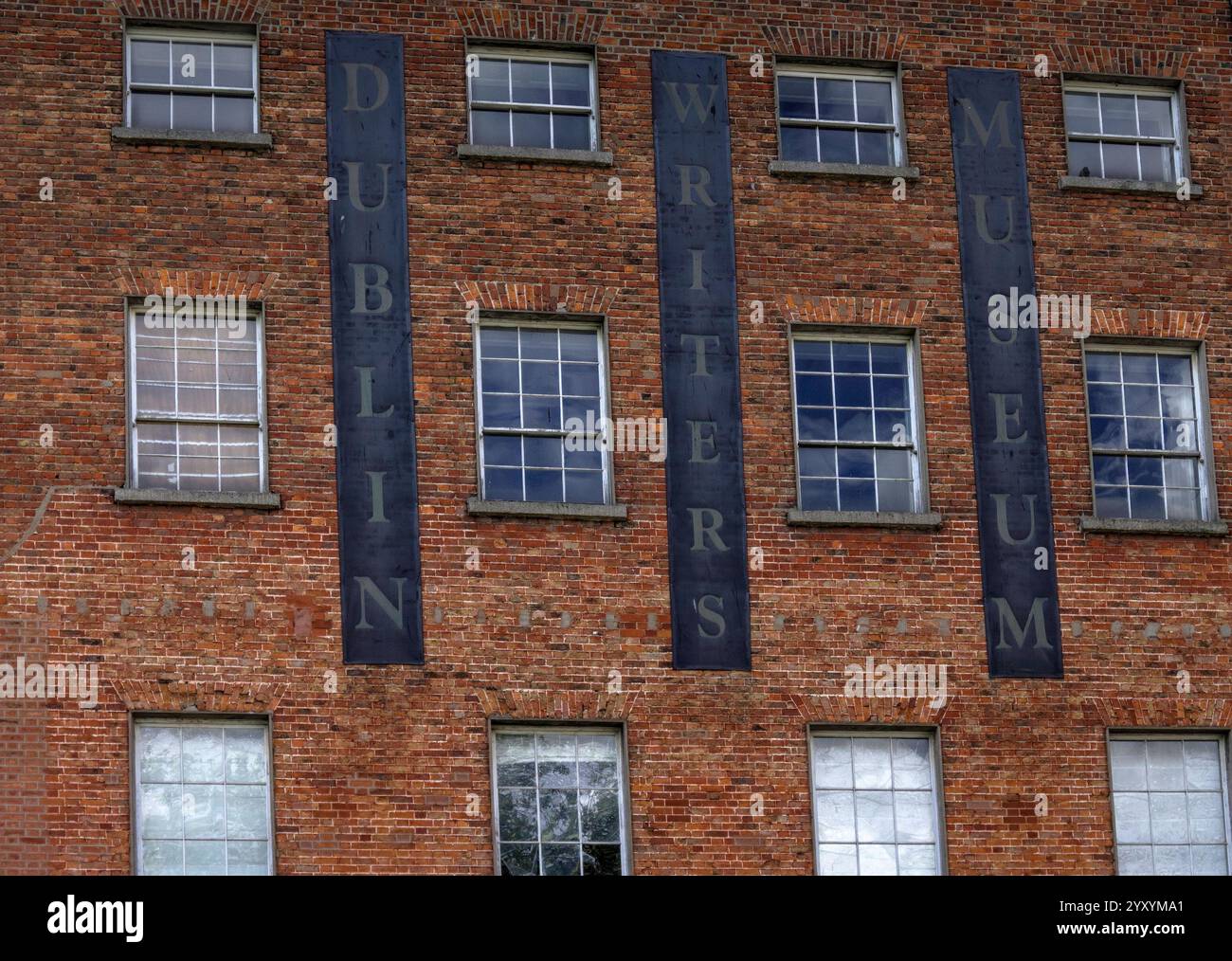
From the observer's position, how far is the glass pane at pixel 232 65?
25438 millimetres

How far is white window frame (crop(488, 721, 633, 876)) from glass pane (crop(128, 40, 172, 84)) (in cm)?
693

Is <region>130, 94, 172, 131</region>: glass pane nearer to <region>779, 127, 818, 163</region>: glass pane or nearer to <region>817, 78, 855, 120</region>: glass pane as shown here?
<region>779, 127, 818, 163</region>: glass pane

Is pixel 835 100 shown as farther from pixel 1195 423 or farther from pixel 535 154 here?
pixel 1195 423

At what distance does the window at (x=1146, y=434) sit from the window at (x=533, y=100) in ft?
17.9

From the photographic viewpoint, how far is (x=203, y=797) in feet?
76.5

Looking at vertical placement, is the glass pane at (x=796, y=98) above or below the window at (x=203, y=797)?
above

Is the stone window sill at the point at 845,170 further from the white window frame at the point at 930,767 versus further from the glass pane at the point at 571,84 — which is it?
the white window frame at the point at 930,767

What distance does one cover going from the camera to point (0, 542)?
23469 mm

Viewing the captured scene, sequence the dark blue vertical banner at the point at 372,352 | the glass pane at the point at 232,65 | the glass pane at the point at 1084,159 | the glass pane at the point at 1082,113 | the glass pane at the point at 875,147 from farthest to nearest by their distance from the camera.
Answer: the glass pane at the point at 1082,113
the glass pane at the point at 1084,159
the glass pane at the point at 875,147
the glass pane at the point at 232,65
the dark blue vertical banner at the point at 372,352

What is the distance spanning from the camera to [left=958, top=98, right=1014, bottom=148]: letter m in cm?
2642

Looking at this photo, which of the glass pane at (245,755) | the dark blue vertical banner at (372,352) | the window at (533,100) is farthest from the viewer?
the window at (533,100)

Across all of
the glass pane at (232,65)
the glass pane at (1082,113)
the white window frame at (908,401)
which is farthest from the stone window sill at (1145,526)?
the glass pane at (232,65)

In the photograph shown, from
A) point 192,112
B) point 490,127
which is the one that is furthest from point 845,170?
point 192,112
